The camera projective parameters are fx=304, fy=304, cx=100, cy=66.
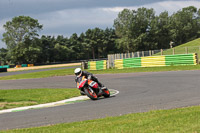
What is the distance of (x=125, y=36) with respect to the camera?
109 metres

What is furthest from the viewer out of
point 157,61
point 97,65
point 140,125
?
point 97,65

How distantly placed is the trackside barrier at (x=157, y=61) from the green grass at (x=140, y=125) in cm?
2557

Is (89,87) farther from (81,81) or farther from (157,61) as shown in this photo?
(157,61)

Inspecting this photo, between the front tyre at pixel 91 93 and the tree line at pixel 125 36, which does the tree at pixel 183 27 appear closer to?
the tree line at pixel 125 36

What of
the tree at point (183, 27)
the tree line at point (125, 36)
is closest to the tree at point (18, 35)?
the tree line at point (125, 36)

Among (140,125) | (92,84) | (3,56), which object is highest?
(3,56)

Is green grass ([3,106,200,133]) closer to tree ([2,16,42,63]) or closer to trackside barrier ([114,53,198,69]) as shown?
trackside barrier ([114,53,198,69])

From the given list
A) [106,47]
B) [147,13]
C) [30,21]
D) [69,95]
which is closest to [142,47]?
[147,13]

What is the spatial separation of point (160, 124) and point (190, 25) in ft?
354

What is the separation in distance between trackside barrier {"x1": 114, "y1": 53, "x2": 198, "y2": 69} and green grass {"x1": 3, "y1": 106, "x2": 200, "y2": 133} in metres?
25.6

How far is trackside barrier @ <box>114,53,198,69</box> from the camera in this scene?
32.2 metres

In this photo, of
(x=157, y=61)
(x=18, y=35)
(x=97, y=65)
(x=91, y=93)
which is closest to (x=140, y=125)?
(x=91, y=93)

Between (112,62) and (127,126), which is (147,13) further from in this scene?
(127,126)

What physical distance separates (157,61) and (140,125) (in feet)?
98.7
